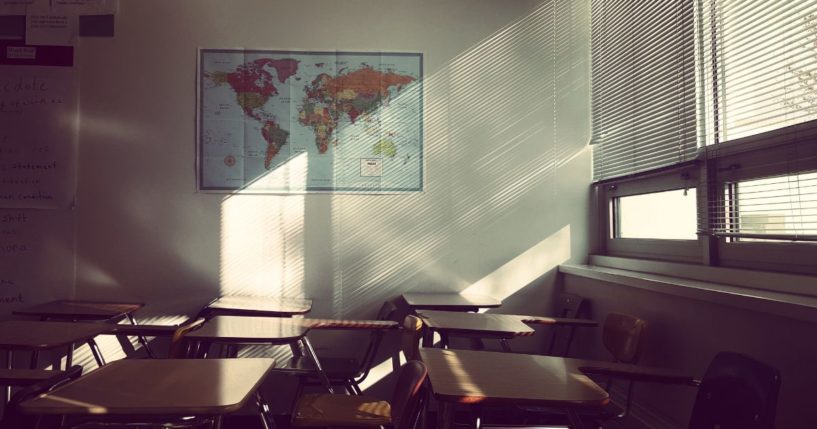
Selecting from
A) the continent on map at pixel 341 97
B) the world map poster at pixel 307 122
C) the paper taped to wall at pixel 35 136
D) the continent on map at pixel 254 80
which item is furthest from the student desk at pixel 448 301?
the paper taped to wall at pixel 35 136

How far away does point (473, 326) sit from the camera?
102 inches

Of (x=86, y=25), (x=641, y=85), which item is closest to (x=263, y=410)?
(x=641, y=85)

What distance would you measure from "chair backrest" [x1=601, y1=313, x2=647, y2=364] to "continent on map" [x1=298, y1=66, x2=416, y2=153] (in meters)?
2.09

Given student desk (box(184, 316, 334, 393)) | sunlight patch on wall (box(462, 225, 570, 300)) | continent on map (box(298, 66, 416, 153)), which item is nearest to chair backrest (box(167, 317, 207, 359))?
student desk (box(184, 316, 334, 393))

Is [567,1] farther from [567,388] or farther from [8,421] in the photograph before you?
[8,421]

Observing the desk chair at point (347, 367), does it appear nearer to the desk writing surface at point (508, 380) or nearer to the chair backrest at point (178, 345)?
the chair backrest at point (178, 345)

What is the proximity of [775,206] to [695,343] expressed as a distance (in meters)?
0.67

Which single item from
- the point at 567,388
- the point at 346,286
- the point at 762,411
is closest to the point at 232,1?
the point at 346,286

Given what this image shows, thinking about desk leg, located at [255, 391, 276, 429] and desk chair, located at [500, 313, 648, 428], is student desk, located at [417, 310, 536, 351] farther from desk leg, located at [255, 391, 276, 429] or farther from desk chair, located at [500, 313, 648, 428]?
desk leg, located at [255, 391, 276, 429]

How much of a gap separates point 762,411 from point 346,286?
2.64 meters

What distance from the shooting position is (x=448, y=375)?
1744mm

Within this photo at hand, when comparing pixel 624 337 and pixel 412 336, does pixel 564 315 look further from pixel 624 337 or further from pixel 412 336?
pixel 412 336

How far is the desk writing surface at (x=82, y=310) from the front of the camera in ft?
10.3

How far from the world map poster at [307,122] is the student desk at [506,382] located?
6.33 feet
